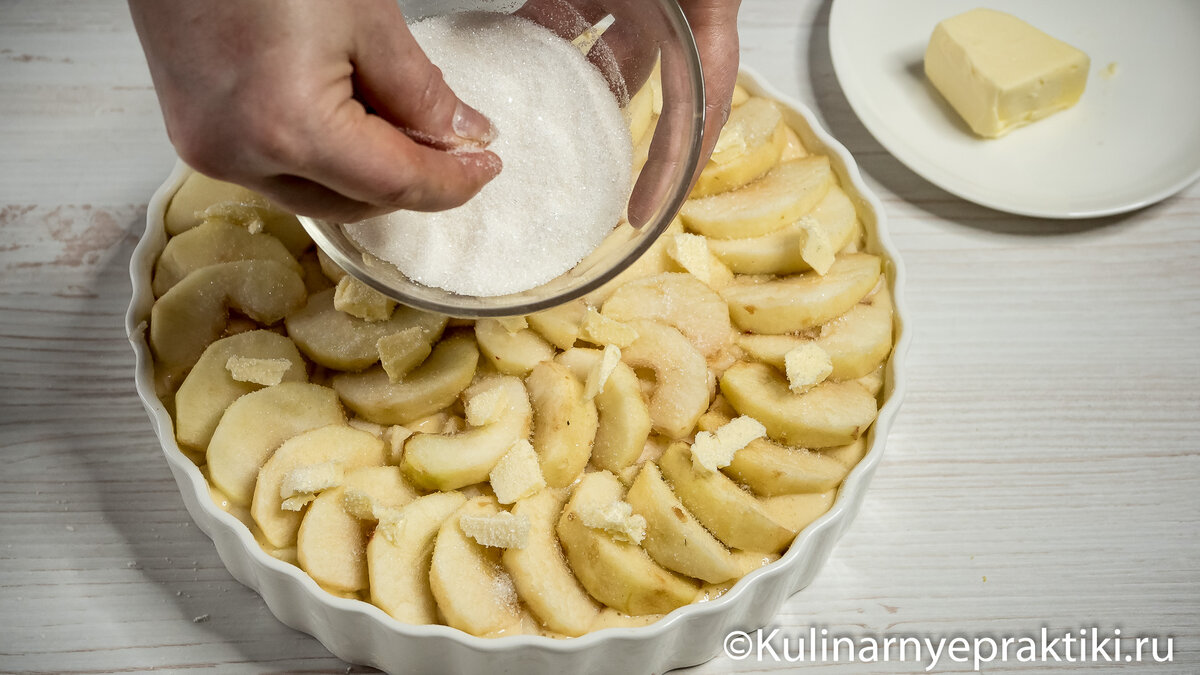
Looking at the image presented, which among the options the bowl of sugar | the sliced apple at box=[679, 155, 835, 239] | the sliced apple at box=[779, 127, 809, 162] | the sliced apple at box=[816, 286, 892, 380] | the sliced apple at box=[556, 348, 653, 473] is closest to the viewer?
the bowl of sugar

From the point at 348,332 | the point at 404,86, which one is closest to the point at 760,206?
the point at 348,332

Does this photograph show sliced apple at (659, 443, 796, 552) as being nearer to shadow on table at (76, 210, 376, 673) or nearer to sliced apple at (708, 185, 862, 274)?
sliced apple at (708, 185, 862, 274)

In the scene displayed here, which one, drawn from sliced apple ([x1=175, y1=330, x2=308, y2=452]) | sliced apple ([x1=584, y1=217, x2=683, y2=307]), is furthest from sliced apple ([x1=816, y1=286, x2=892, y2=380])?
sliced apple ([x1=175, y1=330, x2=308, y2=452])

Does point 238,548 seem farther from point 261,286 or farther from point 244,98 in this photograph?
point 244,98

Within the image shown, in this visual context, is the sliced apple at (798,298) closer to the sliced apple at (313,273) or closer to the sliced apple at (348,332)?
the sliced apple at (348,332)

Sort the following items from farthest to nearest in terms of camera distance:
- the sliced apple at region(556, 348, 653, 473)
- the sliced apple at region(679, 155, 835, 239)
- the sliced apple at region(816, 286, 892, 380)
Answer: the sliced apple at region(679, 155, 835, 239)
the sliced apple at region(816, 286, 892, 380)
the sliced apple at region(556, 348, 653, 473)

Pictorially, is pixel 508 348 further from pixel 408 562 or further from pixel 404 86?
pixel 404 86
